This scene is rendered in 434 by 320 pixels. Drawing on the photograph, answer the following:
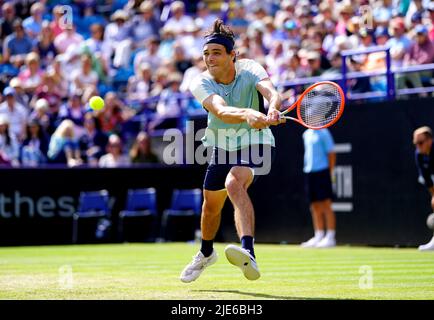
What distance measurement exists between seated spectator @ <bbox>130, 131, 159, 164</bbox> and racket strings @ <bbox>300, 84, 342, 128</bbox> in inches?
406

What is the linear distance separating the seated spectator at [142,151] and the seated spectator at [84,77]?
84.2 inches

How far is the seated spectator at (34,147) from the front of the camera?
1944 centimetres

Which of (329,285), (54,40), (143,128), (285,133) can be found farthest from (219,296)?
(54,40)

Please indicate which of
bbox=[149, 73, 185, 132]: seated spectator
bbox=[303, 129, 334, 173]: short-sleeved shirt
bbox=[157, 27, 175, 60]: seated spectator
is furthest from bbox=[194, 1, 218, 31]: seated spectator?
bbox=[303, 129, 334, 173]: short-sleeved shirt

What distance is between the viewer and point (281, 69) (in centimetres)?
1944

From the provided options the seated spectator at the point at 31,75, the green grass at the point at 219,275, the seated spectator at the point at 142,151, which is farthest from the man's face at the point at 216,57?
the seated spectator at the point at 31,75

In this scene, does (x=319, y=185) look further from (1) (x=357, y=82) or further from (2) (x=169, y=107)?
(2) (x=169, y=107)

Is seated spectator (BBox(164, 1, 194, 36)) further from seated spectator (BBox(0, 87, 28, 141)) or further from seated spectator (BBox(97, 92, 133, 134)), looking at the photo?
seated spectator (BBox(0, 87, 28, 141))

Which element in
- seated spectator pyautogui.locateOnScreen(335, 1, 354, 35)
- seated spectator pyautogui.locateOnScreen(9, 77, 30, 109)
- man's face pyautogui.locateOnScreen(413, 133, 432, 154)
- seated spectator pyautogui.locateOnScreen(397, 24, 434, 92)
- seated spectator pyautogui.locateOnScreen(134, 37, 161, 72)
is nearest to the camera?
man's face pyautogui.locateOnScreen(413, 133, 432, 154)

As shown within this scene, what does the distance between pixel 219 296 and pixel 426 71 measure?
9285mm

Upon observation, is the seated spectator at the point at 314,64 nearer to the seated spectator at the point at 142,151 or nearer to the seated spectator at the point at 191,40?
the seated spectator at the point at 142,151

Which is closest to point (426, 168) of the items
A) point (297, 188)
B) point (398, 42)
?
point (398, 42)

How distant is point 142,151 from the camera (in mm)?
20172

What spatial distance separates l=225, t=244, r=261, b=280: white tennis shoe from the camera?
846cm
